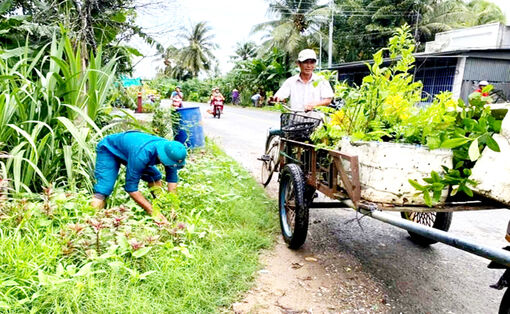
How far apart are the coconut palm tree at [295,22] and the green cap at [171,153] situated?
22217mm

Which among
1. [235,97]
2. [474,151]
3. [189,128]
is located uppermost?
[474,151]

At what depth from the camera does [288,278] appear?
2943 mm

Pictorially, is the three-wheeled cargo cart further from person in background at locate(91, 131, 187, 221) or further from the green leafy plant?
person in background at locate(91, 131, 187, 221)

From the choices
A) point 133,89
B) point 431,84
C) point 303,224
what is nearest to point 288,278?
point 303,224

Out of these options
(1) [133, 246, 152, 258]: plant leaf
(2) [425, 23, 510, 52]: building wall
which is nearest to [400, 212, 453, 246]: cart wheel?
(1) [133, 246, 152, 258]: plant leaf

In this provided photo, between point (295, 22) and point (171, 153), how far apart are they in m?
24.0

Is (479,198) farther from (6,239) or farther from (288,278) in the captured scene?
(6,239)

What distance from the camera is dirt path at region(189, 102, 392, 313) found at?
2.57 metres

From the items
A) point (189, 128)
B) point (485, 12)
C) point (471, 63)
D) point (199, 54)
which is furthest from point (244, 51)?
point (189, 128)

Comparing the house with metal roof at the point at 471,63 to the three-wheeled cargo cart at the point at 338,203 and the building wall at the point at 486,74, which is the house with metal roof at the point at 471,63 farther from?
the three-wheeled cargo cart at the point at 338,203

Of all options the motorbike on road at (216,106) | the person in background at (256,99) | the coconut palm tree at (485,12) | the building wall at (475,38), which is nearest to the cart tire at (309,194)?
the motorbike on road at (216,106)

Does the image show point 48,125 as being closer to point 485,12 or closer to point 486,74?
point 486,74

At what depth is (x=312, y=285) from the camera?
2.87m

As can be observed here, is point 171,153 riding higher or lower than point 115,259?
higher
